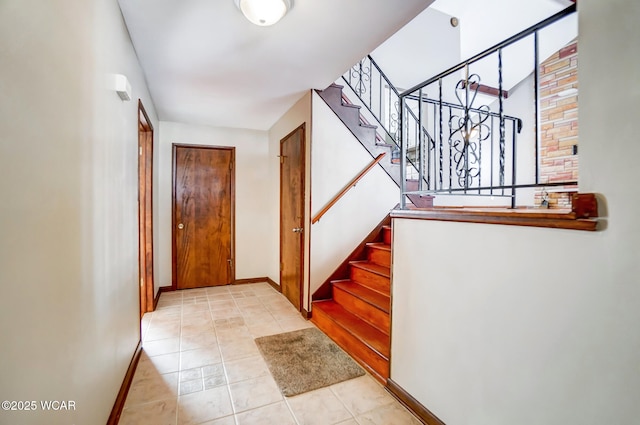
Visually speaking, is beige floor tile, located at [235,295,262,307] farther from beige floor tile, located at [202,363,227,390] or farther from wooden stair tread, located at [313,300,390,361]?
beige floor tile, located at [202,363,227,390]

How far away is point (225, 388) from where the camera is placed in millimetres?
2002

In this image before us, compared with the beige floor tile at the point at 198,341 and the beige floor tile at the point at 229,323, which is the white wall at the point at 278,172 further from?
the beige floor tile at the point at 198,341

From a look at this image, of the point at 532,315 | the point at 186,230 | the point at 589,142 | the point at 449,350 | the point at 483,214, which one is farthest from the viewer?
the point at 186,230

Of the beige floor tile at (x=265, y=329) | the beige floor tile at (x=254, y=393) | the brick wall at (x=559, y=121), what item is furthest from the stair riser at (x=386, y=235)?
the brick wall at (x=559, y=121)

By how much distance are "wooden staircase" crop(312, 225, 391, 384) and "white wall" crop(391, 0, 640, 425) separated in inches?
23.3

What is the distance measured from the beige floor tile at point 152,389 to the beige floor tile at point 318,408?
830mm

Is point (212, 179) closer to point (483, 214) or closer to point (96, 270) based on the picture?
point (96, 270)

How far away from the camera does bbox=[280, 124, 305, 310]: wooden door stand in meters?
3.35

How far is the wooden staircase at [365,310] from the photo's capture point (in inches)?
87.4

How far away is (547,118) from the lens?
15.2ft

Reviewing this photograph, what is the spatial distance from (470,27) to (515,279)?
5.78 metres

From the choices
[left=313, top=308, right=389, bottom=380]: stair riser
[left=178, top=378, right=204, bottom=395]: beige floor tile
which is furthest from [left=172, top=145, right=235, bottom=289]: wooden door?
[left=178, top=378, right=204, bottom=395]: beige floor tile

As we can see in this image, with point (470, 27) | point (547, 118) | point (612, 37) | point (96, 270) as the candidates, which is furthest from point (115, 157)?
point (470, 27)

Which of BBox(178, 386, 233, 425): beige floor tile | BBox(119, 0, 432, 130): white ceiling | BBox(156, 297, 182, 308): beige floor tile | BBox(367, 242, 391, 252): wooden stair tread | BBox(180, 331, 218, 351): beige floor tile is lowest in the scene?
BBox(178, 386, 233, 425): beige floor tile
